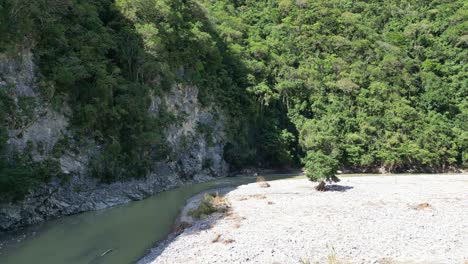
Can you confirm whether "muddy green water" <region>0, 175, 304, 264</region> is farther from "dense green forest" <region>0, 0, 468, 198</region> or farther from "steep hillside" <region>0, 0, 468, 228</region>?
"dense green forest" <region>0, 0, 468, 198</region>

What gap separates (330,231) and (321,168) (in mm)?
14650

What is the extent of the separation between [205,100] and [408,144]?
32.6 meters

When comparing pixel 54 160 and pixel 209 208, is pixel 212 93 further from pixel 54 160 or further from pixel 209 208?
pixel 54 160

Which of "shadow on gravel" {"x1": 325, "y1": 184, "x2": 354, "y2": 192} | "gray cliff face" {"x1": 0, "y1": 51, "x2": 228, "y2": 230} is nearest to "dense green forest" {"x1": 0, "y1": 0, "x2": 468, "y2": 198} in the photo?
"gray cliff face" {"x1": 0, "y1": 51, "x2": 228, "y2": 230}

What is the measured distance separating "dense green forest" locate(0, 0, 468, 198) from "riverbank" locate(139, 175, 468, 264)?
24.9 ft

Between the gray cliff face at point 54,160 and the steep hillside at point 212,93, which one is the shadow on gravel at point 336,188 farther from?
the gray cliff face at point 54,160

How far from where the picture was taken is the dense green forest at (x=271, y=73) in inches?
1298

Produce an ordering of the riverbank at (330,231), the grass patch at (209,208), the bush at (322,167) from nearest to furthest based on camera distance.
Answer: the riverbank at (330,231), the grass patch at (209,208), the bush at (322,167)

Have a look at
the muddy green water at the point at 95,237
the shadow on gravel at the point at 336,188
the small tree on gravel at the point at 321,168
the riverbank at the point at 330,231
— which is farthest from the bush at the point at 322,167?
the muddy green water at the point at 95,237

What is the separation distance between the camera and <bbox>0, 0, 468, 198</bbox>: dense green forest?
32969mm

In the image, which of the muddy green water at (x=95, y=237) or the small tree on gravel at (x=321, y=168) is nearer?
the muddy green water at (x=95, y=237)

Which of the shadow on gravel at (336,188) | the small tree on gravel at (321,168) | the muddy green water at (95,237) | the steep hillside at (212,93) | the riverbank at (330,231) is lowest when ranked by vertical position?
the muddy green water at (95,237)

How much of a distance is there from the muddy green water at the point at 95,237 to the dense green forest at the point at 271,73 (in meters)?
4.29

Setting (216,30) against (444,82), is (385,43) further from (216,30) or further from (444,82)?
(216,30)
